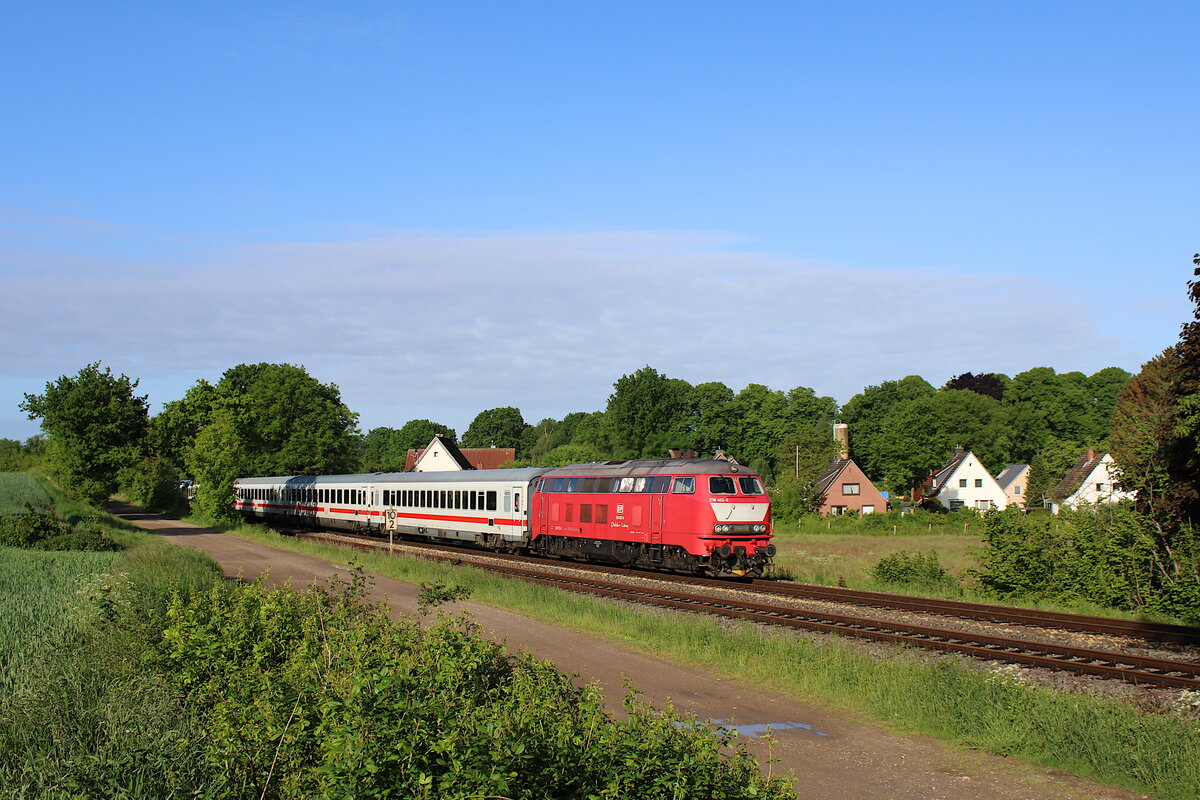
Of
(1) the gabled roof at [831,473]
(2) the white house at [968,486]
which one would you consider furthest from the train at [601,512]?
(2) the white house at [968,486]

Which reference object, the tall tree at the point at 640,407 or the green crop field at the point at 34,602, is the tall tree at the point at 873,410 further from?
the green crop field at the point at 34,602

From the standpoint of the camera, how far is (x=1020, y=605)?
21.8 m

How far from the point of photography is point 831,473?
265 ft

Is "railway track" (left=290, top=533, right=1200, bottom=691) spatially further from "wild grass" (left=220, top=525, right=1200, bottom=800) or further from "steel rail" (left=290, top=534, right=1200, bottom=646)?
"wild grass" (left=220, top=525, right=1200, bottom=800)

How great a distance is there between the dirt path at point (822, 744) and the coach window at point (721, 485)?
905cm

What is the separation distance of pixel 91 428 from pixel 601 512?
86.4 feet

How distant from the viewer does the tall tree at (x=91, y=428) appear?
4031 centimetres

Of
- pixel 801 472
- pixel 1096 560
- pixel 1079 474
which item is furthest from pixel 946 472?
pixel 1096 560

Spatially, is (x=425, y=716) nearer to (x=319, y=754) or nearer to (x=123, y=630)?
(x=319, y=754)

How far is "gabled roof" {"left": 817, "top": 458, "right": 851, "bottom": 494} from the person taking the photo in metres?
78.9

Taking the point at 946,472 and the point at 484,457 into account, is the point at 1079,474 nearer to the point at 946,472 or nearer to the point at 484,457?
the point at 946,472

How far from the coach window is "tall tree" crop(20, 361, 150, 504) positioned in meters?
30.3

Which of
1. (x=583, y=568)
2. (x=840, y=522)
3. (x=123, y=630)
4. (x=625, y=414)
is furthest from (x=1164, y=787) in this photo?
(x=625, y=414)

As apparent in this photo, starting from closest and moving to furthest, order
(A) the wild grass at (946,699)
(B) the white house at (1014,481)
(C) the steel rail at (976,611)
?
(A) the wild grass at (946,699) → (C) the steel rail at (976,611) → (B) the white house at (1014,481)
